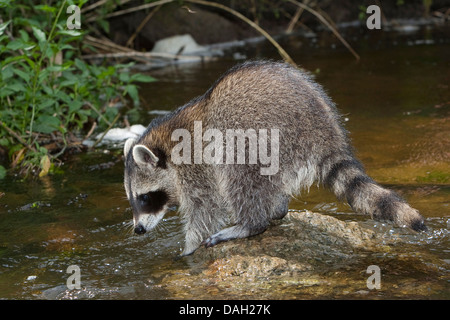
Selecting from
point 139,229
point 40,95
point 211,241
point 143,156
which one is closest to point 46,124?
point 40,95

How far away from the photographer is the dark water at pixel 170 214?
3.62 metres

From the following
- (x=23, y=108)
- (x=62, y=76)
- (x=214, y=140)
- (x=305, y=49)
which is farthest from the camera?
(x=305, y=49)

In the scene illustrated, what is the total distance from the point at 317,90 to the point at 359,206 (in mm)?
818

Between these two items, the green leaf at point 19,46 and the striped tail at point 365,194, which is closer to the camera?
the striped tail at point 365,194

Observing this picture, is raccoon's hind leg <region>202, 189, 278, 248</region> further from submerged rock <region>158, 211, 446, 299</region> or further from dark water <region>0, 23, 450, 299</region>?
dark water <region>0, 23, 450, 299</region>

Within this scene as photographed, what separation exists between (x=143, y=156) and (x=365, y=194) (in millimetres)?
1379

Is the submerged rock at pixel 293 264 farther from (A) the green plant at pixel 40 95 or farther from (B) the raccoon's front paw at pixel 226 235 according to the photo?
(A) the green plant at pixel 40 95

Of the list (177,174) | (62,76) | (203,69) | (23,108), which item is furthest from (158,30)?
(177,174)

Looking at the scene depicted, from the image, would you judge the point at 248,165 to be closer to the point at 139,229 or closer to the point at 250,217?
the point at 250,217

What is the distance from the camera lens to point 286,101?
3.98m

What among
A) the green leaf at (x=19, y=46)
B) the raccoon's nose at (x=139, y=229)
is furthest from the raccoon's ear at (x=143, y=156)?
the green leaf at (x=19, y=46)

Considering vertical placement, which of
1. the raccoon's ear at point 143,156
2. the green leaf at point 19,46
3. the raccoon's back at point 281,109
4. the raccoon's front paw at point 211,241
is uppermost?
the green leaf at point 19,46

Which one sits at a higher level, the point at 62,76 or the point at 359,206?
the point at 62,76

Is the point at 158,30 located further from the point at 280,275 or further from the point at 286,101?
the point at 280,275
